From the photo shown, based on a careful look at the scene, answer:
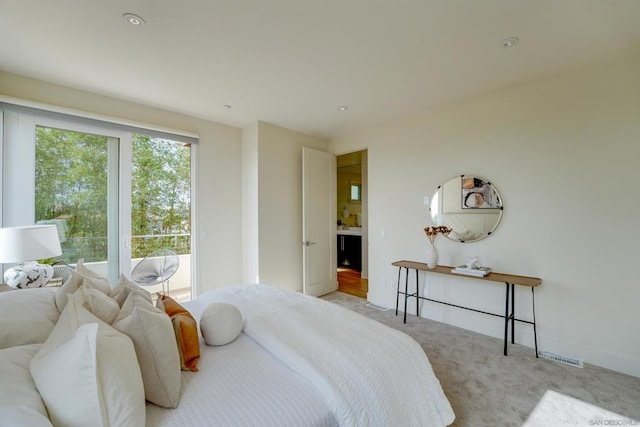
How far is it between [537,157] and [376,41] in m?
1.94

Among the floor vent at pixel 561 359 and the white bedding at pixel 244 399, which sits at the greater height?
the white bedding at pixel 244 399

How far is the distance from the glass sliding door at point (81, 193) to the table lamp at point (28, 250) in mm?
639

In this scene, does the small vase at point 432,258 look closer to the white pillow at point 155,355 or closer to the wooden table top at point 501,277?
the wooden table top at point 501,277

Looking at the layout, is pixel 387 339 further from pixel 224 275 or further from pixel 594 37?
pixel 224 275

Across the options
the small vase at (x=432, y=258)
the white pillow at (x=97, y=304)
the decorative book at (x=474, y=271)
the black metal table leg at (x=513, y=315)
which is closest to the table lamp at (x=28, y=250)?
the white pillow at (x=97, y=304)

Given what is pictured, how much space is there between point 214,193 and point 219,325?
102 inches

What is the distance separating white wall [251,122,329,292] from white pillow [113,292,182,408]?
258 cm

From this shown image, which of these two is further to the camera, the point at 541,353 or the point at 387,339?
the point at 541,353

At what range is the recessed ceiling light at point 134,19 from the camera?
1.74m

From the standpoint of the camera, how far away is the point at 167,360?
1082mm

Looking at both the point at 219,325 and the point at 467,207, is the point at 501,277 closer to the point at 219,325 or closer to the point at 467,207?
the point at 467,207

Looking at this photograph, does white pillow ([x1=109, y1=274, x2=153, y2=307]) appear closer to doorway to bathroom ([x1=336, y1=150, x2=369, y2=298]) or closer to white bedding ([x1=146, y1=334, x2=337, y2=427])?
white bedding ([x1=146, y1=334, x2=337, y2=427])

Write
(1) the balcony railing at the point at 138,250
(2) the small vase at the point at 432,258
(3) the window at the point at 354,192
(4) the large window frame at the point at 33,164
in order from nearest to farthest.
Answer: (4) the large window frame at the point at 33,164, (1) the balcony railing at the point at 138,250, (2) the small vase at the point at 432,258, (3) the window at the point at 354,192

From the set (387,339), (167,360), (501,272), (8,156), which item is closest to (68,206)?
(8,156)
